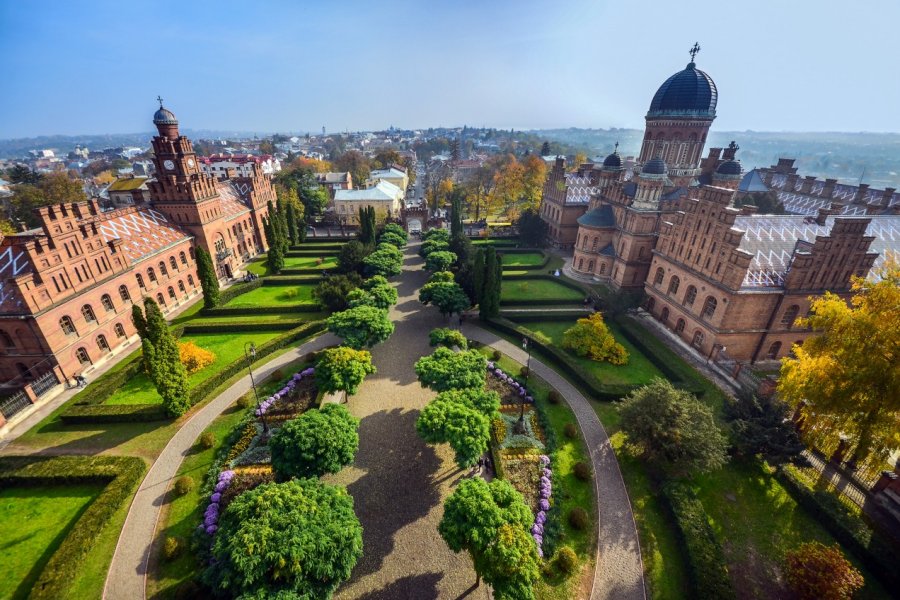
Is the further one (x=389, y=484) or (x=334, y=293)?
(x=334, y=293)

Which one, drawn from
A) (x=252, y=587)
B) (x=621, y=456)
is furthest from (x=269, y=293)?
(x=621, y=456)

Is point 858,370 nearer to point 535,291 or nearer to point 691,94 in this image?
point 535,291

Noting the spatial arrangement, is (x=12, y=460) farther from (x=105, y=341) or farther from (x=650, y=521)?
(x=650, y=521)


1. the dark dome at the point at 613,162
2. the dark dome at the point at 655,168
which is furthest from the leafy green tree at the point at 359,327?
the dark dome at the point at 613,162

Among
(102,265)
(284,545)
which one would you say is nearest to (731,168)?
(284,545)

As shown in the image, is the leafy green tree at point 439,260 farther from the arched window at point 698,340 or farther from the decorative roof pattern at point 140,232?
the decorative roof pattern at point 140,232

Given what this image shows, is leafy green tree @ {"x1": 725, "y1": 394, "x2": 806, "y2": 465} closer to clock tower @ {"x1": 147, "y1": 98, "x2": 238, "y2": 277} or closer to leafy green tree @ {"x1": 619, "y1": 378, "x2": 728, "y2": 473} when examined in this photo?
leafy green tree @ {"x1": 619, "y1": 378, "x2": 728, "y2": 473}
